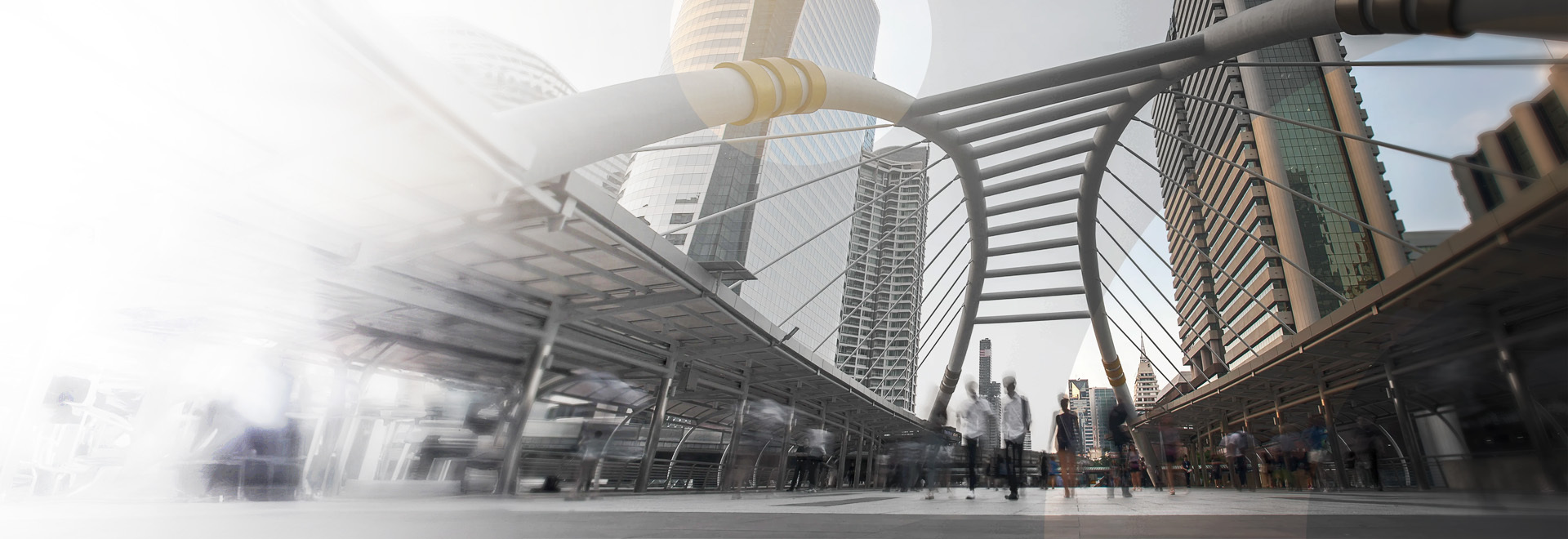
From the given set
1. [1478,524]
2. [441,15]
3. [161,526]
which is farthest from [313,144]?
[1478,524]

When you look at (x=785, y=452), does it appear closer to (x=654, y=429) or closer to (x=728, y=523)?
(x=654, y=429)

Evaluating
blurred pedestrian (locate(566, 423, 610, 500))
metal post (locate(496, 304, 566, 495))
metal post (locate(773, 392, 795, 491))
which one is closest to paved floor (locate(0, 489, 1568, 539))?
blurred pedestrian (locate(566, 423, 610, 500))

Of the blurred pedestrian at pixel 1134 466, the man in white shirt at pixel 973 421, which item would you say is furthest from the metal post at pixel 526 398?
the blurred pedestrian at pixel 1134 466

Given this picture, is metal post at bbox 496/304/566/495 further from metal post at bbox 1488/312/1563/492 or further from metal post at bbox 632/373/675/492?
metal post at bbox 1488/312/1563/492

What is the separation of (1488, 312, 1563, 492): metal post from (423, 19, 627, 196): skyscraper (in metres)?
4.30

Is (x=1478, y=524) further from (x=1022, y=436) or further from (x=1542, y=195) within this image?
(x=1022, y=436)

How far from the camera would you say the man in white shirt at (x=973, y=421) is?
909cm

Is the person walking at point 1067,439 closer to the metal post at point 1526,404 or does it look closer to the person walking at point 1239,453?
the metal post at point 1526,404

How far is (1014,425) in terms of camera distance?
873cm

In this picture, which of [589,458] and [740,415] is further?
[740,415]

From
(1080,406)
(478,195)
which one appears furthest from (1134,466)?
(1080,406)

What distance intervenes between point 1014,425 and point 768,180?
6471 cm

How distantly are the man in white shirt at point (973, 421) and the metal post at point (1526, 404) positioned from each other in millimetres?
7517

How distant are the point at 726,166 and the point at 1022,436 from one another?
2387 inches
